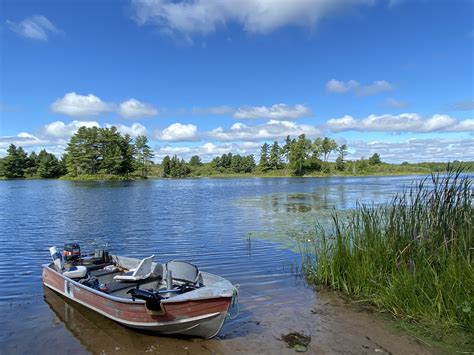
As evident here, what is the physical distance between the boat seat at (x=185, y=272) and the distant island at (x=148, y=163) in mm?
101620

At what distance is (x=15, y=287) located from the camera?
34.6ft

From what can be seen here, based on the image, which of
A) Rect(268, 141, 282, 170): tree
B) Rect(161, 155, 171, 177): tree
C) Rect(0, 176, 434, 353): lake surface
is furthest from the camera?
Rect(268, 141, 282, 170): tree

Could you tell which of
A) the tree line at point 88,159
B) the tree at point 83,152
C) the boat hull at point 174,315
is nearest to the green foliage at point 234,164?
the tree line at point 88,159

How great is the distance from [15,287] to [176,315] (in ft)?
21.6

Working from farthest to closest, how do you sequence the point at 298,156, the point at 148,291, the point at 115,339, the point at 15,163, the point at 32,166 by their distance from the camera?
the point at 298,156, the point at 32,166, the point at 15,163, the point at 148,291, the point at 115,339

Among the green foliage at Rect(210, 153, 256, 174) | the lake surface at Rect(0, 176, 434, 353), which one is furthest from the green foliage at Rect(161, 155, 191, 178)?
the lake surface at Rect(0, 176, 434, 353)

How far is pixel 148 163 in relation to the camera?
123938 mm

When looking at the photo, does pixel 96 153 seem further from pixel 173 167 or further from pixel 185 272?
pixel 185 272

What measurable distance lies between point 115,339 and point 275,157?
133 m

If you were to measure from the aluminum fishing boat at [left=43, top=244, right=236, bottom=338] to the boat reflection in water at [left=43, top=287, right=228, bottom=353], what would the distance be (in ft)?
0.59

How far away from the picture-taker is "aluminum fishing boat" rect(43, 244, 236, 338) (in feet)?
21.3

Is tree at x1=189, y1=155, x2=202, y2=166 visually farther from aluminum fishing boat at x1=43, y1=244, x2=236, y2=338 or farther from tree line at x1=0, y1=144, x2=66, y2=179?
aluminum fishing boat at x1=43, y1=244, x2=236, y2=338

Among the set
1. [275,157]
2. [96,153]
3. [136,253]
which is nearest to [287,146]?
[275,157]

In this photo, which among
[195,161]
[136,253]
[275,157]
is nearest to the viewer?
[136,253]
